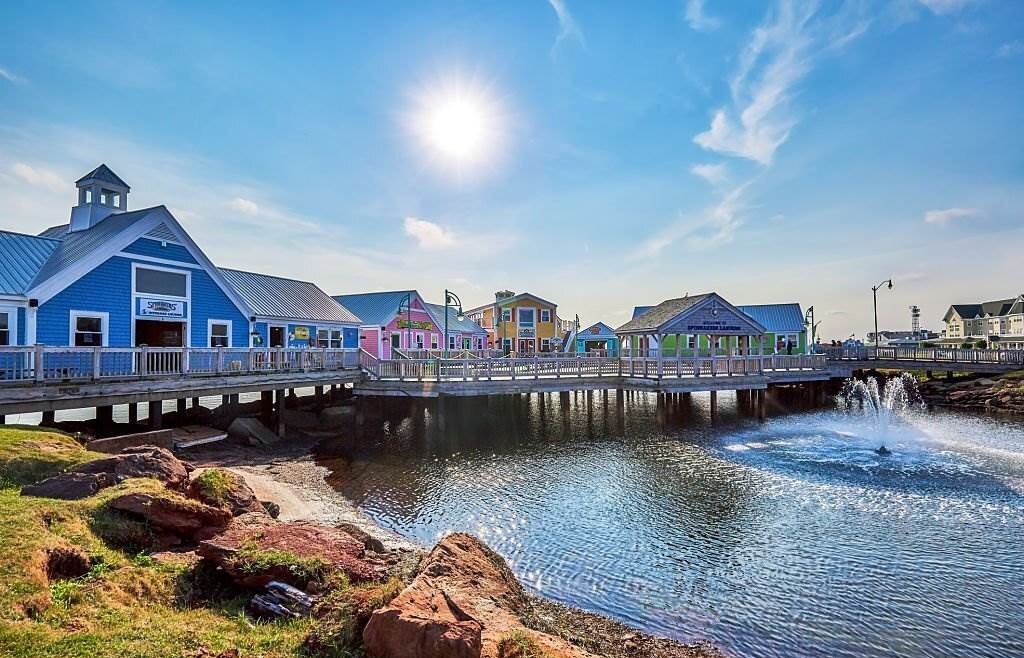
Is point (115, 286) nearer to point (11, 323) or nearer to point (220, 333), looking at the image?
point (11, 323)

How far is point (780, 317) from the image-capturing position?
4834 centimetres

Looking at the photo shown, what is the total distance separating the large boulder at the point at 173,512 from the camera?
823 cm

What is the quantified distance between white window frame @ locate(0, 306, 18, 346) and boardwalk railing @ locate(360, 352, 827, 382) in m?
12.8

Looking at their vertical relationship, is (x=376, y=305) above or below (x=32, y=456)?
above

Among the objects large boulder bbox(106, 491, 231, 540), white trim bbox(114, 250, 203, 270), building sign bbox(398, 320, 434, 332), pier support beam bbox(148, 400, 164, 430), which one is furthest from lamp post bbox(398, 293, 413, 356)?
large boulder bbox(106, 491, 231, 540)

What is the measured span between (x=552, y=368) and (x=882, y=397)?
25133mm

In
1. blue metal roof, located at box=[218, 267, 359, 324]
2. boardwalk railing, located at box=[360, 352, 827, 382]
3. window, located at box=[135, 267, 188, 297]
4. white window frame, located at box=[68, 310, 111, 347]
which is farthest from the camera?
blue metal roof, located at box=[218, 267, 359, 324]

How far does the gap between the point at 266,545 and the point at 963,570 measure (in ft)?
39.5

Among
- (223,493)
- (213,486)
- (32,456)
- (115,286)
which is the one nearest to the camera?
(213,486)

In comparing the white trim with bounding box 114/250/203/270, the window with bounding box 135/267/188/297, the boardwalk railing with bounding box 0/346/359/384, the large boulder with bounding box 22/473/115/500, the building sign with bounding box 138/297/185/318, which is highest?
the white trim with bounding box 114/250/203/270

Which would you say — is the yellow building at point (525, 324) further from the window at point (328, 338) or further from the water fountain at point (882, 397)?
the water fountain at point (882, 397)

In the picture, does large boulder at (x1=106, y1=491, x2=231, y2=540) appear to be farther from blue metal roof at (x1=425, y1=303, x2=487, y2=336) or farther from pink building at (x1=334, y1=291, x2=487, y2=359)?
blue metal roof at (x1=425, y1=303, x2=487, y2=336)

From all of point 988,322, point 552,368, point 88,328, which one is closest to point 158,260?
point 88,328

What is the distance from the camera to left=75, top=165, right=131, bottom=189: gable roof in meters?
22.2
